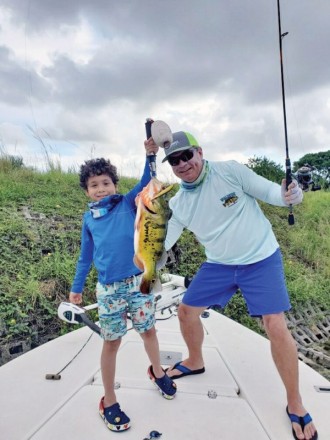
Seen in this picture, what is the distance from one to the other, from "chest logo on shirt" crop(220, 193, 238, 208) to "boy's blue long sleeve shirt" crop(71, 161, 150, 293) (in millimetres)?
606

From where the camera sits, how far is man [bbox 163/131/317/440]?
7.48ft

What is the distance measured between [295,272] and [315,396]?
15.6 feet

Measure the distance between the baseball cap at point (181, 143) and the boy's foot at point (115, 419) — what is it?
1.55 m

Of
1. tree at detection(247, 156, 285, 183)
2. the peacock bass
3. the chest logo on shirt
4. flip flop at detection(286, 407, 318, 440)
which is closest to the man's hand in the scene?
the chest logo on shirt

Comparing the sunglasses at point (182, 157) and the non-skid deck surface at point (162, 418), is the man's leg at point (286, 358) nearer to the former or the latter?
the non-skid deck surface at point (162, 418)

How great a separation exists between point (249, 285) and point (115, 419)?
3.82 feet

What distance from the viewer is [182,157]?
240cm

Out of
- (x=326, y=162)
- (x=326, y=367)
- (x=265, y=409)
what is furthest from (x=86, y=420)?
(x=326, y=162)

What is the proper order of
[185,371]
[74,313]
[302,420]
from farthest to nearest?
[74,313], [185,371], [302,420]

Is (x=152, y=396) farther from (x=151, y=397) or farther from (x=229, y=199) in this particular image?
(x=229, y=199)

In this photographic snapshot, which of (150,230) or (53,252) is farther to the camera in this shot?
(53,252)

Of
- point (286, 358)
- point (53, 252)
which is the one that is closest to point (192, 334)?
point (286, 358)

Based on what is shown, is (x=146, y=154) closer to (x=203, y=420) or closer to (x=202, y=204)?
(x=202, y=204)

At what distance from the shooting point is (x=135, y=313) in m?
2.27
